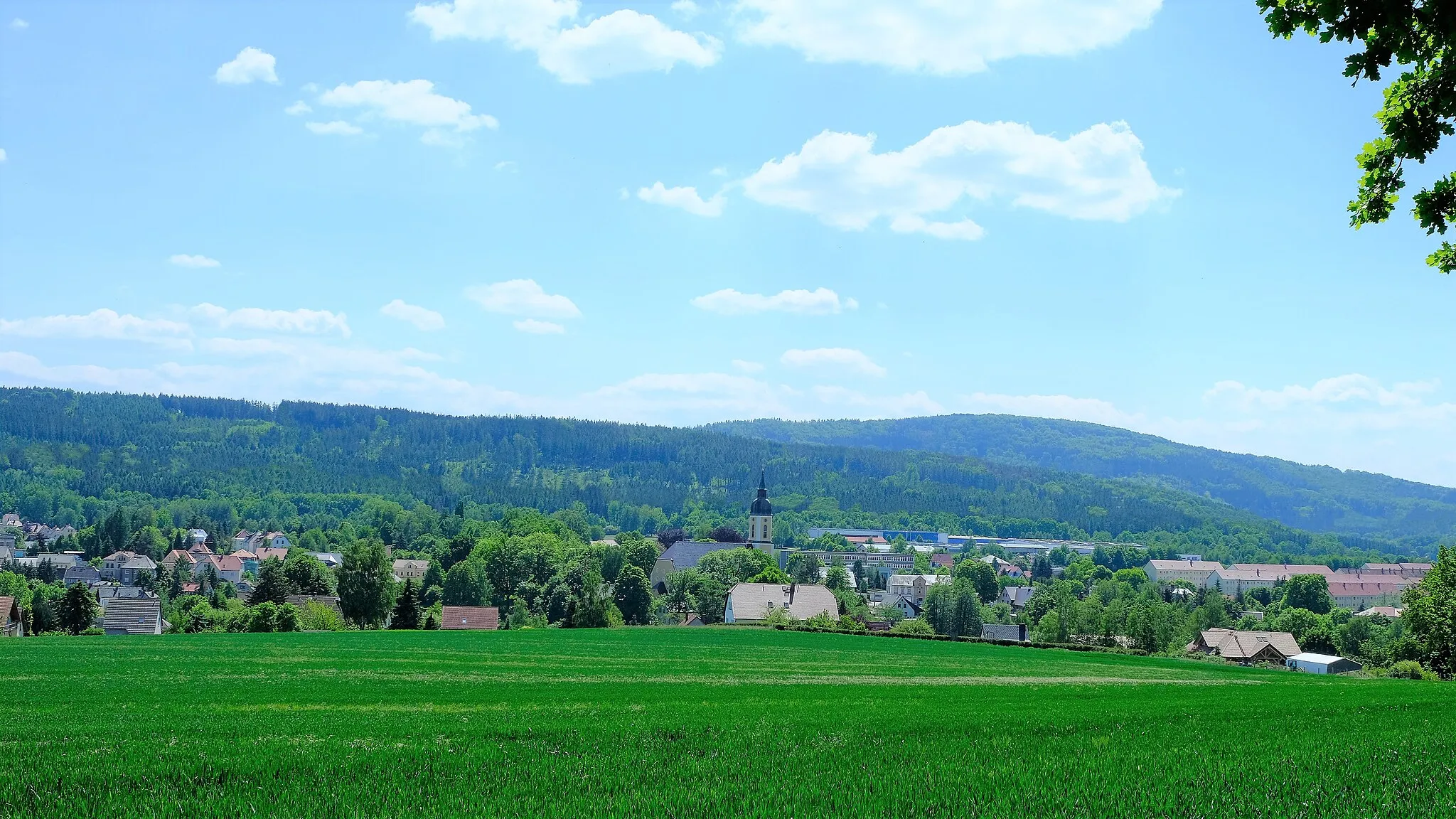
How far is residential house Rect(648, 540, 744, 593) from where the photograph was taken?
144 m

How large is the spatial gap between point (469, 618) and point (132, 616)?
84.3ft

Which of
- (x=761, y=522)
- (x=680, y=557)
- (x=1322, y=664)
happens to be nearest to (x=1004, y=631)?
(x=1322, y=664)

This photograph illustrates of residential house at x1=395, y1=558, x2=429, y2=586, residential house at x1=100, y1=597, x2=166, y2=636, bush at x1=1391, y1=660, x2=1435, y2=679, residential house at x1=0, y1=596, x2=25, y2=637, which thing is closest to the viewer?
bush at x1=1391, y1=660, x2=1435, y2=679

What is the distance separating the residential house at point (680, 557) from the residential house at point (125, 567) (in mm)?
78660

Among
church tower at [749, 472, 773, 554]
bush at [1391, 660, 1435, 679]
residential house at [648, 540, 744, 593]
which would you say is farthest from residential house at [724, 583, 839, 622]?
church tower at [749, 472, 773, 554]

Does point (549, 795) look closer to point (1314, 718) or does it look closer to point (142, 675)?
point (1314, 718)

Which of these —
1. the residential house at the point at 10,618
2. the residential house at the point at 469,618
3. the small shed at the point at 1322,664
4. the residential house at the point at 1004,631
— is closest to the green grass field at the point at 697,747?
the residential house at the point at 469,618

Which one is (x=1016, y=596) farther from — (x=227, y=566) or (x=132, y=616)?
(x=227, y=566)

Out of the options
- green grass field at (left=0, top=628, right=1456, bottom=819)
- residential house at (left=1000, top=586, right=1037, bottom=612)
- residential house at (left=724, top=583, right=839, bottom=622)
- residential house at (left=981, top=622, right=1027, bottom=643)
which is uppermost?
green grass field at (left=0, top=628, right=1456, bottom=819)

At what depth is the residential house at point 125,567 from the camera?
163875mm

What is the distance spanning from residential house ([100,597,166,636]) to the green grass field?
5044 centimetres

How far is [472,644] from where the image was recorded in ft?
180

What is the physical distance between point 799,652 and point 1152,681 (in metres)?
20.4

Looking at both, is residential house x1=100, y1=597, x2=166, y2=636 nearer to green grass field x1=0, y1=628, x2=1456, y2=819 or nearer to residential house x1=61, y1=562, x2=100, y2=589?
green grass field x1=0, y1=628, x2=1456, y2=819
